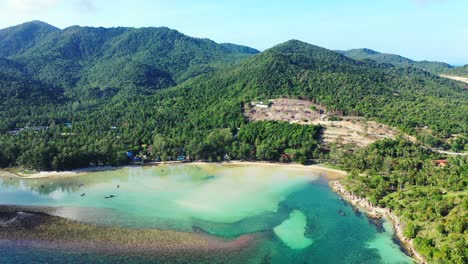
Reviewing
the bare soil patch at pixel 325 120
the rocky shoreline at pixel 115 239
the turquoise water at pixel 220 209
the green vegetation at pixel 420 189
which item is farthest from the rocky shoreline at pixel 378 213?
the bare soil patch at pixel 325 120

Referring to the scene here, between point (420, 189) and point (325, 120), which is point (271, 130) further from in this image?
point (420, 189)

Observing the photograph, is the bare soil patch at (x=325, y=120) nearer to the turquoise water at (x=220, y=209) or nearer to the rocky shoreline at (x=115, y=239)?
the turquoise water at (x=220, y=209)

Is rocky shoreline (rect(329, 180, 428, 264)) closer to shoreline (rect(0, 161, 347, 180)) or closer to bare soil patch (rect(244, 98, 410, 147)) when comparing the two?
shoreline (rect(0, 161, 347, 180))

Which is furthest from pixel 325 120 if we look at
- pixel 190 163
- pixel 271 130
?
pixel 190 163

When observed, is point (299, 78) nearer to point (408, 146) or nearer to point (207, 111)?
point (207, 111)

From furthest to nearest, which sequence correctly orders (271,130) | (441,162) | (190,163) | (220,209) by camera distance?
(271,130) < (190,163) < (441,162) < (220,209)

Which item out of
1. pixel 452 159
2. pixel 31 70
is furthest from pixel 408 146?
pixel 31 70

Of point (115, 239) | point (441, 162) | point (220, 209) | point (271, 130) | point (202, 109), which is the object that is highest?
point (202, 109)
